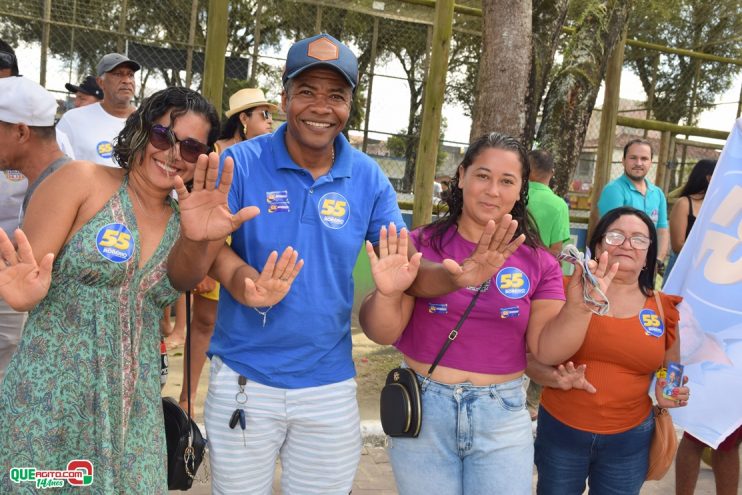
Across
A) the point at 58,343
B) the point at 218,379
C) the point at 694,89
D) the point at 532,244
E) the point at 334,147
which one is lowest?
the point at 218,379

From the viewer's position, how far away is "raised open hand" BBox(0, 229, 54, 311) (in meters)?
1.99

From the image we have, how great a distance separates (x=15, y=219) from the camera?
3.59 m

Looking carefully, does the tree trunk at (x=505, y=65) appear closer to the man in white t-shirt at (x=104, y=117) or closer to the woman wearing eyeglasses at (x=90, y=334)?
the man in white t-shirt at (x=104, y=117)

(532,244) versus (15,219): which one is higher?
(532,244)

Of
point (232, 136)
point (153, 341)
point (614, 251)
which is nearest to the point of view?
point (153, 341)

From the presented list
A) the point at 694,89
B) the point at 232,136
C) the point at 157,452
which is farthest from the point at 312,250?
the point at 694,89

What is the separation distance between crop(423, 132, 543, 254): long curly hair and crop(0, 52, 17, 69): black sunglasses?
334 cm

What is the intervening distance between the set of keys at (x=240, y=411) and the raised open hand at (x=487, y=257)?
774mm

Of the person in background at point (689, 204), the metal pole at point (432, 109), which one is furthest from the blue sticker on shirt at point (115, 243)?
the person in background at point (689, 204)

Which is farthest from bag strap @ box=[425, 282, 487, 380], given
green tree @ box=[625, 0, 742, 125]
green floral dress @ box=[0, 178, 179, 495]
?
green tree @ box=[625, 0, 742, 125]

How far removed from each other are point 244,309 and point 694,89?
10.4 m

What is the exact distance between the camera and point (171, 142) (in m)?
2.26

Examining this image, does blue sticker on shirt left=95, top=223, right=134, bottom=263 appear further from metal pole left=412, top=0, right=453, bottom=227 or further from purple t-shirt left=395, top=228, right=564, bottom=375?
metal pole left=412, top=0, right=453, bottom=227

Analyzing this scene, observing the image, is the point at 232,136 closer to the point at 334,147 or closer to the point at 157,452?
the point at 334,147
